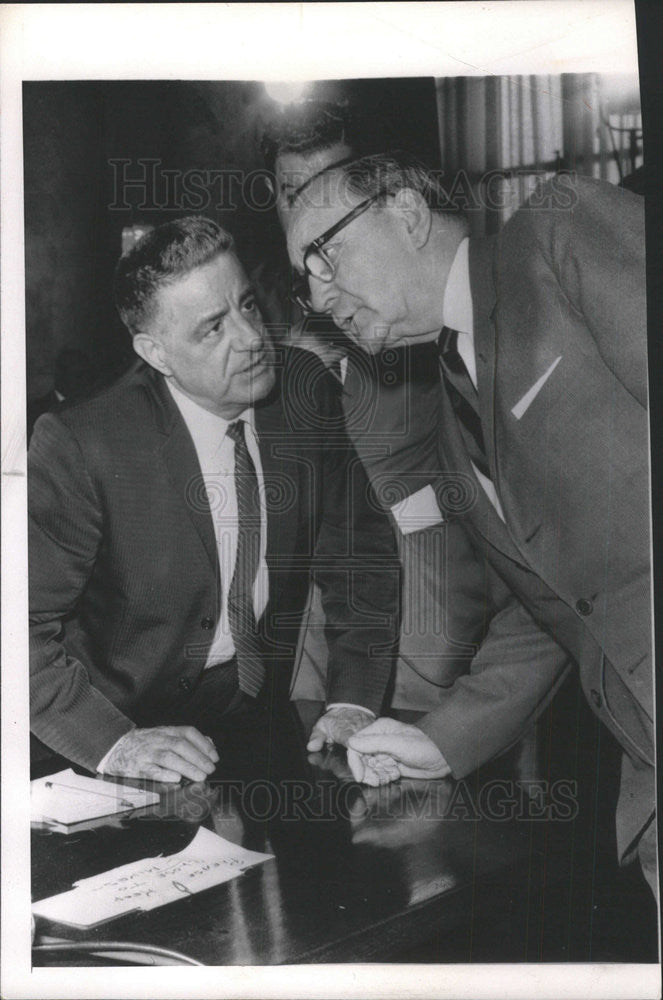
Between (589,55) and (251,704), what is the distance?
156cm

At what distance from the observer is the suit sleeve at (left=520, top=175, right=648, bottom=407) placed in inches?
84.4

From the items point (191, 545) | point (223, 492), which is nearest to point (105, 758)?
point (191, 545)

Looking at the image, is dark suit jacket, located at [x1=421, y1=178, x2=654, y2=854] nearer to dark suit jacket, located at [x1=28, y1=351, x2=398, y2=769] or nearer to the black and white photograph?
the black and white photograph

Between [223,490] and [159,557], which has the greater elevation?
[223,490]

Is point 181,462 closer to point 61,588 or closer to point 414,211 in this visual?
point 61,588

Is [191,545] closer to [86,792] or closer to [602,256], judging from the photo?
[86,792]

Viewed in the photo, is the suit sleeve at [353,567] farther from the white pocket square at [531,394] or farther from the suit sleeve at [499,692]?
the white pocket square at [531,394]

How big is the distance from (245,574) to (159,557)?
19cm

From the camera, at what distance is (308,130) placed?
215 centimetres

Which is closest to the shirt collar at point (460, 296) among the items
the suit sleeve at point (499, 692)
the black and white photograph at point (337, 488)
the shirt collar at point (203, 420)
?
the black and white photograph at point (337, 488)

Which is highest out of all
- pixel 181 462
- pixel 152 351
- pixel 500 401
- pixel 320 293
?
pixel 320 293

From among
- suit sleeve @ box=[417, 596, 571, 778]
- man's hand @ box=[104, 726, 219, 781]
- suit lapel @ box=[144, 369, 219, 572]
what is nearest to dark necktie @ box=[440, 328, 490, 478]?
suit sleeve @ box=[417, 596, 571, 778]

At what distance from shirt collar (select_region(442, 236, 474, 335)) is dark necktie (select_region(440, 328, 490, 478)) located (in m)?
0.02

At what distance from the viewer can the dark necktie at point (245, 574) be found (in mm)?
2195
